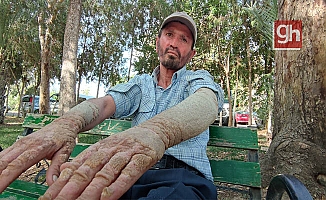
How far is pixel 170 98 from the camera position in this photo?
5.52 feet

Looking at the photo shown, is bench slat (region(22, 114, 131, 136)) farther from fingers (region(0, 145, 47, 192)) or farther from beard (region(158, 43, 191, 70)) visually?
fingers (region(0, 145, 47, 192))

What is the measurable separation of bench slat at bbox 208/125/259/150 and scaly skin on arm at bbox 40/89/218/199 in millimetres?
921

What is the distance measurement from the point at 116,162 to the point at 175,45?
3.40ft

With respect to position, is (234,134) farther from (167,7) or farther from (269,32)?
(167,7)

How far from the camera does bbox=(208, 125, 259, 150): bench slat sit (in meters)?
1.81

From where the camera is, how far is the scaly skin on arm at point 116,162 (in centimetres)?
78

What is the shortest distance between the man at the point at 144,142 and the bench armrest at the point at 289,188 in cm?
25

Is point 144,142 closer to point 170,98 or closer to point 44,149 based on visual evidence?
point 44,149

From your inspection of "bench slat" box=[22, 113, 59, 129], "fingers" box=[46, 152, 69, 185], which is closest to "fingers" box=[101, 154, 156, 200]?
"fingers" box=[46, 152, 69, 185]

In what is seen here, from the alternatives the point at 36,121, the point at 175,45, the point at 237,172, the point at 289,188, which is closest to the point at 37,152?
the point at 289,188

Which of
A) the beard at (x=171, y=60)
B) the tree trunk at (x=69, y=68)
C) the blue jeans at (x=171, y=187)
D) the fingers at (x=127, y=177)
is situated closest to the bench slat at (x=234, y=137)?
the beard at (x=171, y=60)

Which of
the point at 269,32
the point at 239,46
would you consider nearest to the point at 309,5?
the point at 269,32

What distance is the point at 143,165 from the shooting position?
2.70 feet

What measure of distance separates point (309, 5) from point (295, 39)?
0.32 meters
